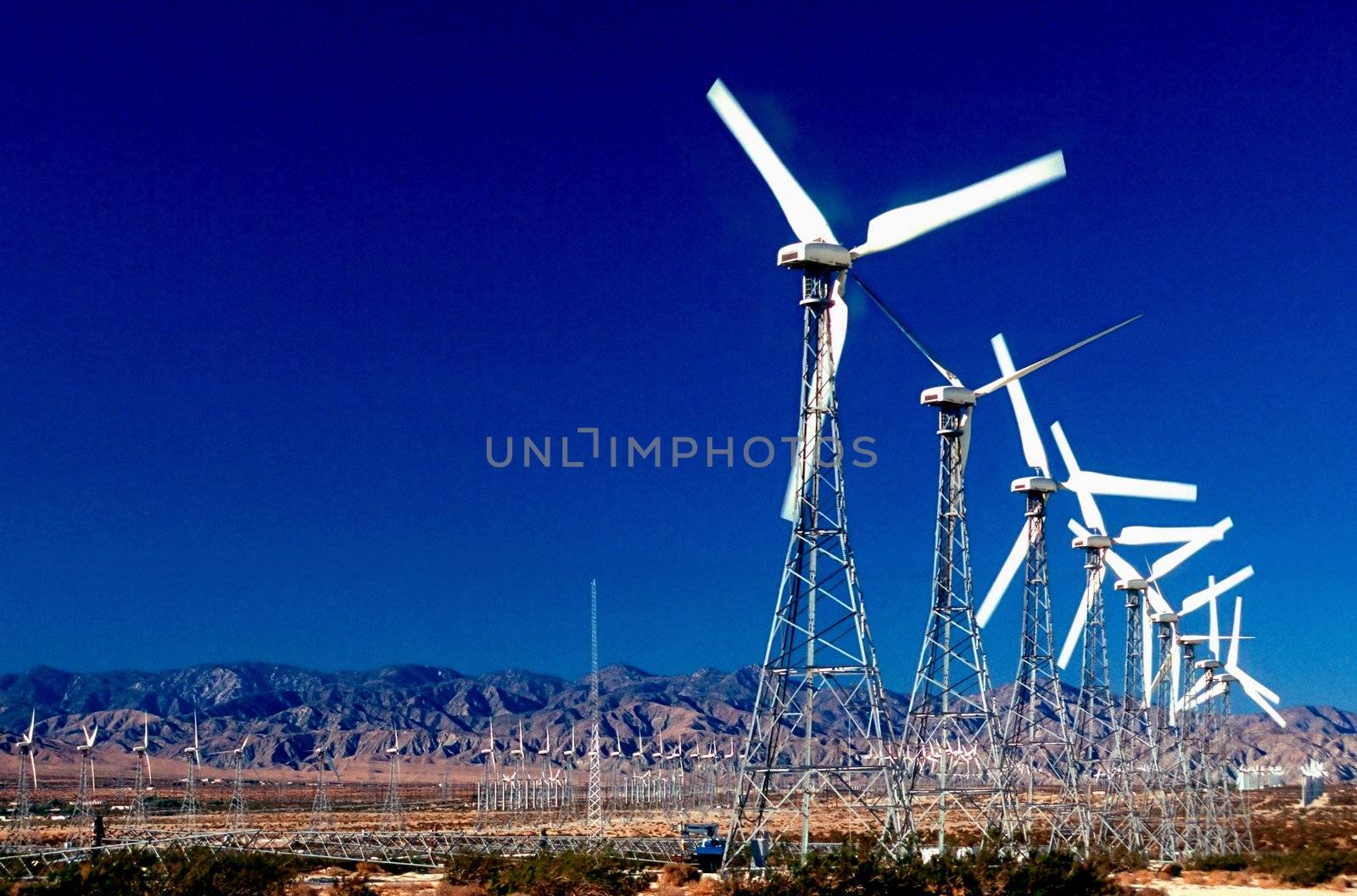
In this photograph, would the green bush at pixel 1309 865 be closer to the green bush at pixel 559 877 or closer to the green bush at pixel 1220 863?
the green bush at pixel 1220 863

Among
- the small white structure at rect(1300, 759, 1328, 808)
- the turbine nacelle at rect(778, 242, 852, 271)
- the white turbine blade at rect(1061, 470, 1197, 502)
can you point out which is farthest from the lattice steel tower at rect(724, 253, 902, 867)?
the small white structure at rect(1300, 759, 1328, 808)

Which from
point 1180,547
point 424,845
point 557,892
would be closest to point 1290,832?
point 1180,547

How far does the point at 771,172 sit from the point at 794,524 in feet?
32.9

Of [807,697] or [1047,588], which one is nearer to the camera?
[807,697]

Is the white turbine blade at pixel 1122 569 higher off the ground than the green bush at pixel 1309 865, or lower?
higher

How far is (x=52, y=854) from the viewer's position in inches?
2331

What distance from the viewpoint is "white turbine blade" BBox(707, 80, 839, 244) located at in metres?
39.5

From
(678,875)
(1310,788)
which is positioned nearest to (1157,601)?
(678,875)

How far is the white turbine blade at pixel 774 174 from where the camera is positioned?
3947cm

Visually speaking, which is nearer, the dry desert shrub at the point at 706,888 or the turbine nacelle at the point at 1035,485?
the dry desert shrub at the point at 706,888

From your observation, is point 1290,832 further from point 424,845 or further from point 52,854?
point 52,854

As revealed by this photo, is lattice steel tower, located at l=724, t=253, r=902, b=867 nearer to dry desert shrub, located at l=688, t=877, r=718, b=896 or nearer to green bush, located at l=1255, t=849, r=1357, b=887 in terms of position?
dry desert shrub, located at l=688, t=877, r=718, b=896

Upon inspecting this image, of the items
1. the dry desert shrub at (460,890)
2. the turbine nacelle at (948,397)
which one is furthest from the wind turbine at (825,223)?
the dry desert shrub at (460,890)

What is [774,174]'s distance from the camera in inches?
1586
